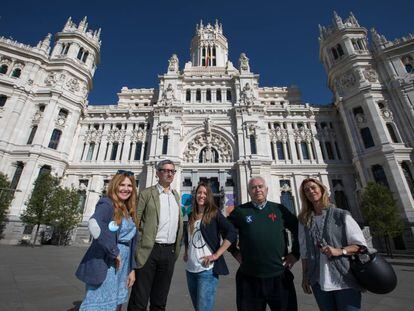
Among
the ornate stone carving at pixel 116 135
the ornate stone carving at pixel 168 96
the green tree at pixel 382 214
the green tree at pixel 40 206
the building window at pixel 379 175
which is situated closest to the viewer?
the green tree at pixel 382 214

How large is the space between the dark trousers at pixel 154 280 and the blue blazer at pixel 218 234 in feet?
2.38

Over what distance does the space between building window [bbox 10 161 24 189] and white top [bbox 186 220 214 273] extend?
3007cm

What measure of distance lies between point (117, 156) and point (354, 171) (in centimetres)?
3263

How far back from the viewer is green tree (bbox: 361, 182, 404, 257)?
1912 centimetres

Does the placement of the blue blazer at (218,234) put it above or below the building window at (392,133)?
below

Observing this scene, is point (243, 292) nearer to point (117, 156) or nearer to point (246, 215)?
point (246, 215)

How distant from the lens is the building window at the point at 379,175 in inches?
924

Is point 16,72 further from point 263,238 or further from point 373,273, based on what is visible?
point 373,273

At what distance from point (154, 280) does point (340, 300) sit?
2.77m

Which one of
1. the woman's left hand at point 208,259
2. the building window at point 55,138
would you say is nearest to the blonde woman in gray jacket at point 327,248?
the woman's left hand at point 208,259

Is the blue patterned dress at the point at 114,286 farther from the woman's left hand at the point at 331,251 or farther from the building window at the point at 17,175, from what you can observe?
the building window at the point at 17,175

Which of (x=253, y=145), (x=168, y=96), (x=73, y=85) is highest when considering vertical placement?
(x=73, y=85)

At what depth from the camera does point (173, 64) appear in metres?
37.5

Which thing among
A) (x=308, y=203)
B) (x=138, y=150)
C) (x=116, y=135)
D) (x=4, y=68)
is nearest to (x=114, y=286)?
(x=308, y=203)
